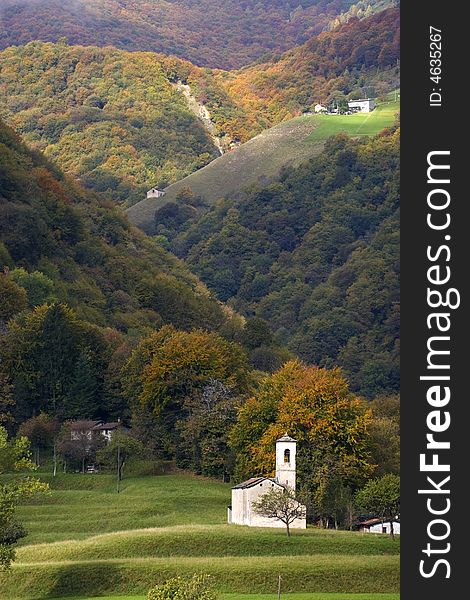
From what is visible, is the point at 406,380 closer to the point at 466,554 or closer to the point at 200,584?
the point at 466,554

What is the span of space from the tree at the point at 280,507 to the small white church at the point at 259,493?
357mm

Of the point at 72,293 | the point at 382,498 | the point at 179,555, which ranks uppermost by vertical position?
the point at 72,293

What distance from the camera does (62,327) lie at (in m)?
103

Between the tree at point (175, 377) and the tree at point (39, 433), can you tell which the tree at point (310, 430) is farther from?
the tree at point (39, 433)

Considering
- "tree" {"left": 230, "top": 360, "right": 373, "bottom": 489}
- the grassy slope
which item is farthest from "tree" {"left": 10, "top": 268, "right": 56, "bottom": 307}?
the grassy slope

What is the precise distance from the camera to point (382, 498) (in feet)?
236

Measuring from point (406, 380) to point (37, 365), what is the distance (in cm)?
7763

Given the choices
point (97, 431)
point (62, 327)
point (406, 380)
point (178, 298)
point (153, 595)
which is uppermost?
point (178, 298)

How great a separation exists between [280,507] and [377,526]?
286 inches

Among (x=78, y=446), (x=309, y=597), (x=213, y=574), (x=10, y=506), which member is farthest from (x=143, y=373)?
(x=309, y=597)

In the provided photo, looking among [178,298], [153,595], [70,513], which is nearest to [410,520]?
[153,595]

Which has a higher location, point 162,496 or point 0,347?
point 0,347

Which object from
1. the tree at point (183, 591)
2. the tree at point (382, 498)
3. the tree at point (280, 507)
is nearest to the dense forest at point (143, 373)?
the tree at point (382, 498)

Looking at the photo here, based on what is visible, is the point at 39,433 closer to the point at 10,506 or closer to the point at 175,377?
the point at 175,377
